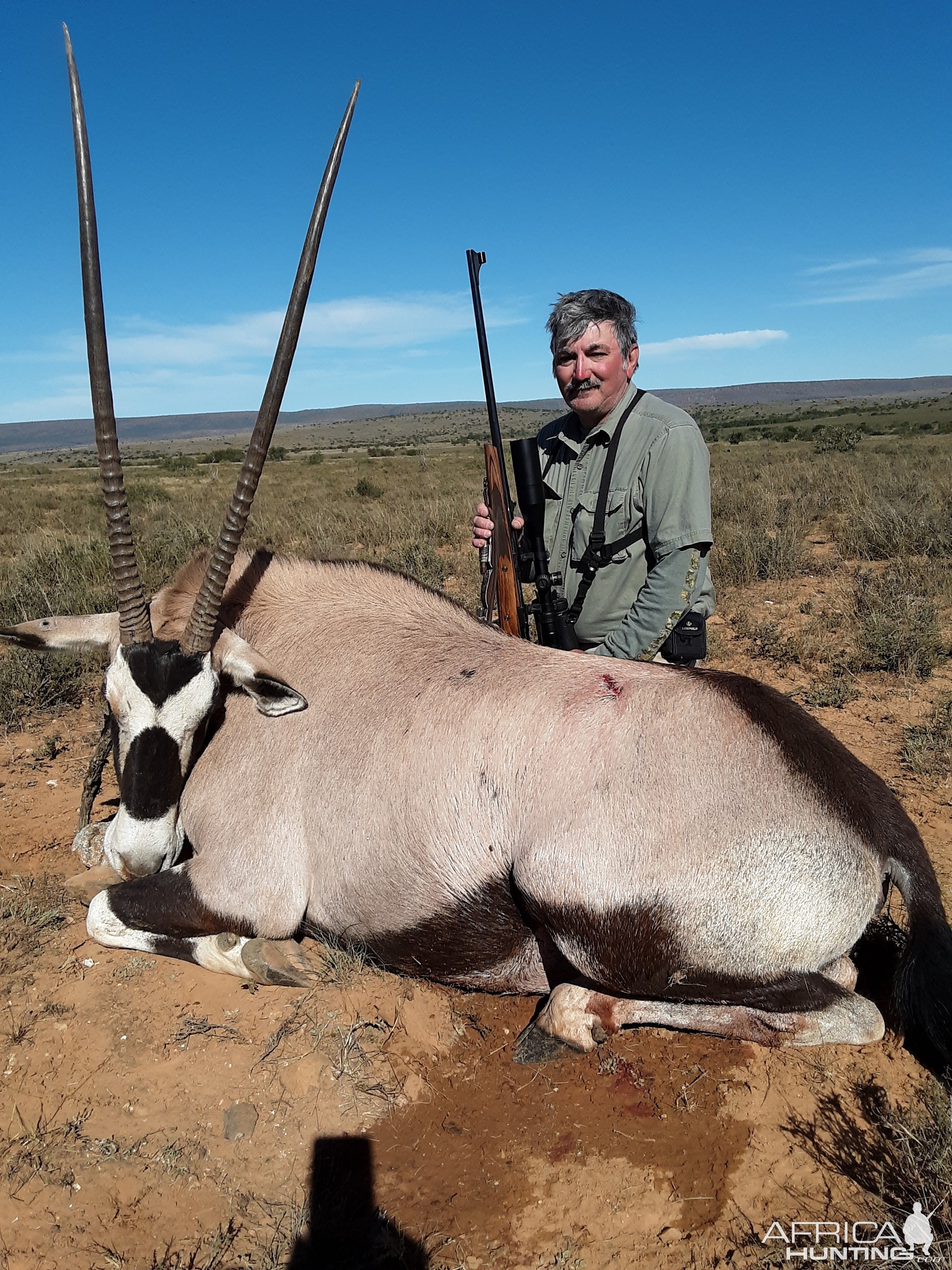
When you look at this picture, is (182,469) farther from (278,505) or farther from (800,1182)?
(800,1182)

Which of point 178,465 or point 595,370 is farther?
point 178,465

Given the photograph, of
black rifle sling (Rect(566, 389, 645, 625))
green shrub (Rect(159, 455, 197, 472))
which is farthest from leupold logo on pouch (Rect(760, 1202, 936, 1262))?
green shrub (Rect(159, 455, 197, 472))

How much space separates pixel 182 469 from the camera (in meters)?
37.9

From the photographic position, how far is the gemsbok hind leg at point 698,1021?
2.85m

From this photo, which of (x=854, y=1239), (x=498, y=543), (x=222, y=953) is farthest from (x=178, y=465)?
(x=854, y=1239)

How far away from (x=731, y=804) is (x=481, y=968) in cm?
131

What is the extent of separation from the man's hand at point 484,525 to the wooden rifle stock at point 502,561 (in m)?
0.05

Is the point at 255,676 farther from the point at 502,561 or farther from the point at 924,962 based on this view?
the point at 924,962

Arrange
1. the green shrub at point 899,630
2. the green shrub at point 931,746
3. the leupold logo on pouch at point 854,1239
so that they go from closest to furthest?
the leupold logo on pouch at point 854,1239, the green shrub at point 931,746, the green shrub at point 899,630

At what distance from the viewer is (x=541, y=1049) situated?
309 cm

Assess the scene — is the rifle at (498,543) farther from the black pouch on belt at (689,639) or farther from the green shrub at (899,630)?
the green shrub at (899,630)

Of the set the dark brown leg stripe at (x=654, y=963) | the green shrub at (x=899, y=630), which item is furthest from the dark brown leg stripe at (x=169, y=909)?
the green shrub at (x=899, y=630)

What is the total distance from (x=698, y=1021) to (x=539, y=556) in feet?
8.49

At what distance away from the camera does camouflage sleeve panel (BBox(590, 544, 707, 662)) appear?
404 centimetres
